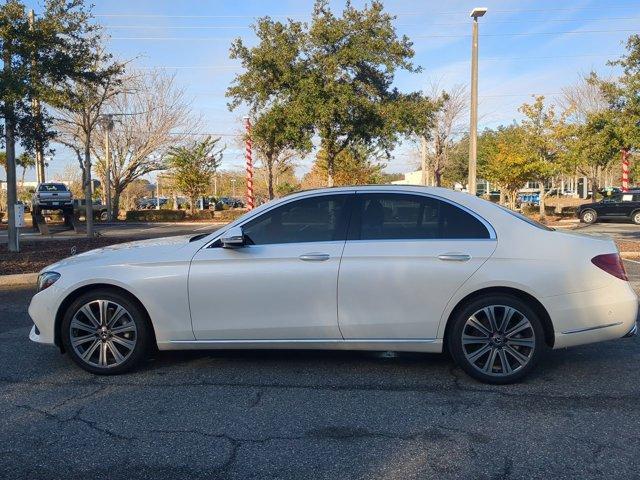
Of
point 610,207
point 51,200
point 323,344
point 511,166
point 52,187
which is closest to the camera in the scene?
point 323,344

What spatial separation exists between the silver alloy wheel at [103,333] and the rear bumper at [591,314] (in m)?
3.39

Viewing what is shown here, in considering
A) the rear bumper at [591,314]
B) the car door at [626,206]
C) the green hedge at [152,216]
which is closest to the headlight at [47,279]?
the rear bumper at [591,314]

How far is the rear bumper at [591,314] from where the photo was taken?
4.58m

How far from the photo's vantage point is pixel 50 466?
3.36m

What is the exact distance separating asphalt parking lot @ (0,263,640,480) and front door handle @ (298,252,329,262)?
1.00 metres

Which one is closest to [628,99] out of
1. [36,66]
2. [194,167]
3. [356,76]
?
[356,76]

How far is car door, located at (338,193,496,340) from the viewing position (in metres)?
4.61

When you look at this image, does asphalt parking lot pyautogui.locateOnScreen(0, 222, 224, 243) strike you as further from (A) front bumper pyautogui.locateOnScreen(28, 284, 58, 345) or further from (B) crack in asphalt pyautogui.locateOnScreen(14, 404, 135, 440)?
(B) crack in asphalt pyautogui.locateOnScreen(14, 404, 135, 440)

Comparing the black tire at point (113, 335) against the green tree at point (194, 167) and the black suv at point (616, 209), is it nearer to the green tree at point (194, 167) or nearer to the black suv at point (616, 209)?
the black suv at point (616, 209)

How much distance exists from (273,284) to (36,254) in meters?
10.6

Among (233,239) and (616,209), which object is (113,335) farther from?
(616,209)

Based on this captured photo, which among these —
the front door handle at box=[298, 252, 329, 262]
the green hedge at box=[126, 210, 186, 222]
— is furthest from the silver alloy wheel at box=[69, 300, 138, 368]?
the green hedge at box=[126, 210, 186, 222]

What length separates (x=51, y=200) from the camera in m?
27.6

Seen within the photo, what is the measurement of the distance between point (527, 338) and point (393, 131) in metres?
16.6
